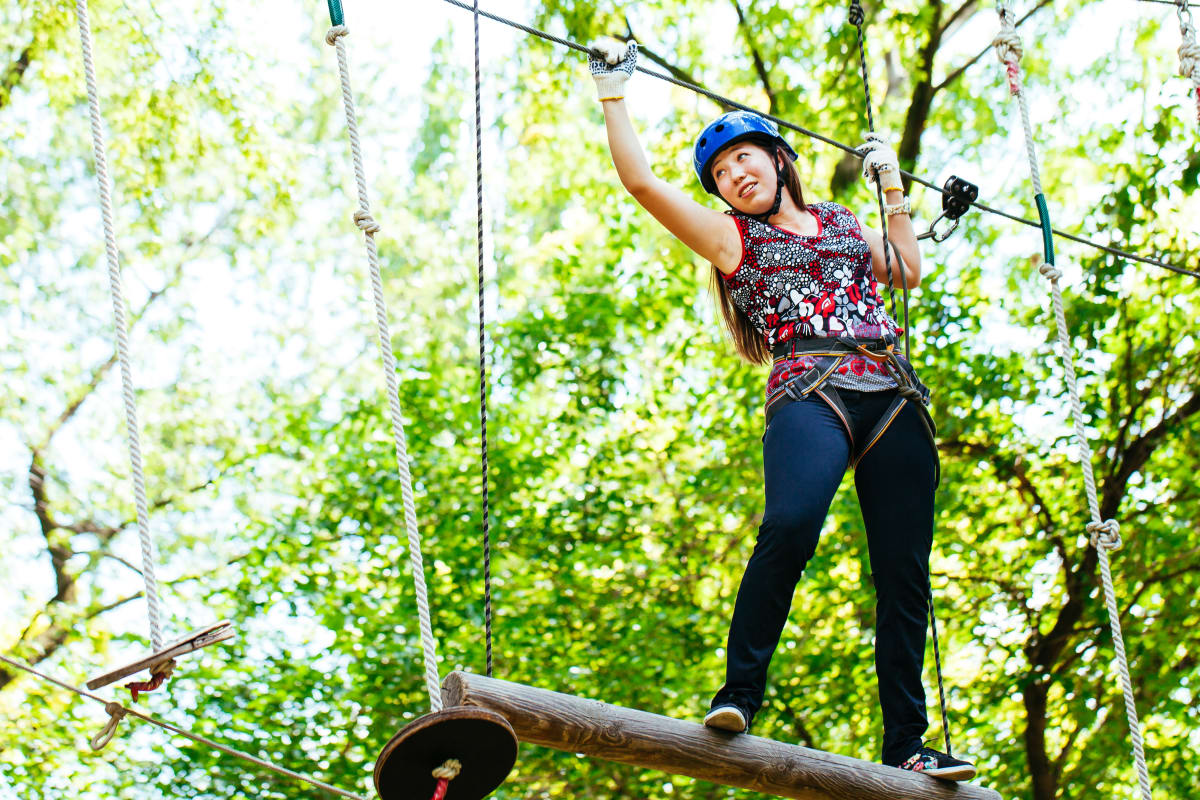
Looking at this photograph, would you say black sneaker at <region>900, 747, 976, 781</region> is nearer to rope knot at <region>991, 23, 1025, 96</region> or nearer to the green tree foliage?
rope knot at <region>991, 23, 1025, 96</region>

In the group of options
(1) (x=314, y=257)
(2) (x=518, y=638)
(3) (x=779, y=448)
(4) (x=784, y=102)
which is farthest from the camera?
(1) (x=314, y=257)

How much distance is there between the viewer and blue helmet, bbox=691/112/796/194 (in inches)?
100

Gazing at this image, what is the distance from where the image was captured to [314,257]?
10.3 metres

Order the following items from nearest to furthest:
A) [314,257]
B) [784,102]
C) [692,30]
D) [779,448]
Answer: [779,448] < [784,102] < [692,30] < [314,257]

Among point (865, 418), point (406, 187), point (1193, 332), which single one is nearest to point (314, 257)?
→ point (406, 187)

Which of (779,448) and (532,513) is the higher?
(532,513)

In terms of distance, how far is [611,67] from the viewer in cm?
240

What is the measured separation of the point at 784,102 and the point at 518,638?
11.3 ft

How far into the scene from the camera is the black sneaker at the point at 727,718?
7.06ft

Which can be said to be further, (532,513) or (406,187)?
(406,187)

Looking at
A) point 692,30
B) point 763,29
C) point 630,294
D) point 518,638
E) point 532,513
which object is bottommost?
point 518,638

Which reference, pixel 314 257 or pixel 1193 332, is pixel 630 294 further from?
pixel 314 257

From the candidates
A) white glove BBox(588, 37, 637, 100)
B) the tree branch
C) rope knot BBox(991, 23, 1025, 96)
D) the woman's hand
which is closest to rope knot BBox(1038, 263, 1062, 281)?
the woman's hand

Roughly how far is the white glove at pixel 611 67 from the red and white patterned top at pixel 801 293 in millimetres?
360
